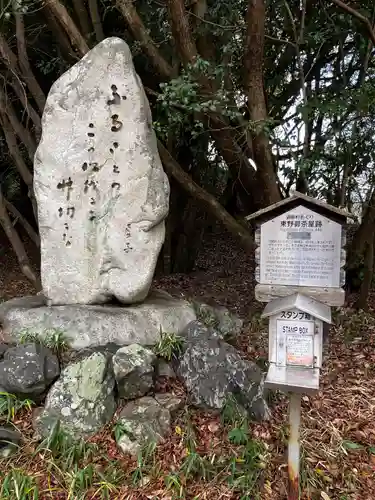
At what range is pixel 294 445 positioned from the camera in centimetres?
331

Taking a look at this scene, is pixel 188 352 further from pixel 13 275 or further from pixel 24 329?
pixel 13 275

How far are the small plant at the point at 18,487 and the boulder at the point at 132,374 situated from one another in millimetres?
964

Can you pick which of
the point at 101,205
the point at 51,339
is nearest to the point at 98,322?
the point at 51,339

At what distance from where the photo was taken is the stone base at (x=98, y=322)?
4.54 meters

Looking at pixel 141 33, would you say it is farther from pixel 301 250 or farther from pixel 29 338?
pixel 301 250

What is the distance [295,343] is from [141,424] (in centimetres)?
148

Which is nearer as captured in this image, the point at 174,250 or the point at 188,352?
the point at 188,352

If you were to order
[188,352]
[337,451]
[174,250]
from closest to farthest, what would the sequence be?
1. [337,451]
2. [188,352]
3. [174,250]

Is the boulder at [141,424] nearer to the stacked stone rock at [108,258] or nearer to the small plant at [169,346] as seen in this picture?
the stacked stone rock at [108,258]

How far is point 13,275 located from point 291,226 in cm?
748

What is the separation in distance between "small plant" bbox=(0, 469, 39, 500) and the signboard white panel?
6.97ft

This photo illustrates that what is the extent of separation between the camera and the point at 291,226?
10.7 ft

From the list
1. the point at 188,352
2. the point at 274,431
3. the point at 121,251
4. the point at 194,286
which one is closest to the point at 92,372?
the point at 188,352

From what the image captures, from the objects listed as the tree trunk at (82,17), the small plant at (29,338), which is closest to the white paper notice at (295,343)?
the small plant at (29,338)
